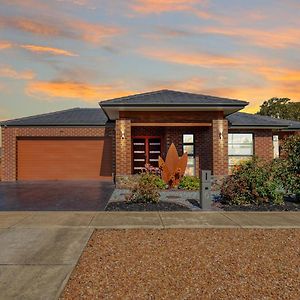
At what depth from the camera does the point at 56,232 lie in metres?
7.19

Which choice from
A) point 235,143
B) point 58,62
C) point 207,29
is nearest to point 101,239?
point 207,29


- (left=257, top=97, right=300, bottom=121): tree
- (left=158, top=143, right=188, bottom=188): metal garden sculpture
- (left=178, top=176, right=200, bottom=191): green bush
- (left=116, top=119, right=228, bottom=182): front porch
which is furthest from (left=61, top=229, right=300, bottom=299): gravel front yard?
(left=257, top=97, right=300, bottom=121): tree

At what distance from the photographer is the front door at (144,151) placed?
64.0 feet

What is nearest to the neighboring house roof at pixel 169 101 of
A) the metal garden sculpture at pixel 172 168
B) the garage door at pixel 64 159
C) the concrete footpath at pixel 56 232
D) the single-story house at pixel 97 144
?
the single-story house at pixel 97 144

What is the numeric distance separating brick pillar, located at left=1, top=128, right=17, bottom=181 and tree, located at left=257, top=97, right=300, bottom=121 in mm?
48130

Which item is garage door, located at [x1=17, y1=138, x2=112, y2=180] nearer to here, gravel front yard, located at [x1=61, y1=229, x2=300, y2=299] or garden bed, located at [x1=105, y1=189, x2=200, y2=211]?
garden bed, located at [x1=105, y1=189, x2=200, y2=211]

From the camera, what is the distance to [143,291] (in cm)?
429

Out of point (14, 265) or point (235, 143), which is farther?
point (235, 143)

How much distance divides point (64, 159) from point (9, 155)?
3389 mm

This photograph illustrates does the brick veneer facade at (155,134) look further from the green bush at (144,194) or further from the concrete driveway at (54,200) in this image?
the green bush at (144,194)

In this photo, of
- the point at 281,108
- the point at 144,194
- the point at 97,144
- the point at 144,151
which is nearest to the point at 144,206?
the point at 144,194

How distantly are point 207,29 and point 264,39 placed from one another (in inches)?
112

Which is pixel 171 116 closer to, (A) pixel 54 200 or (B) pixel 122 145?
(B) pixel 122 145

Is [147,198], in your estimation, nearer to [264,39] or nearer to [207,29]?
[207,29]
